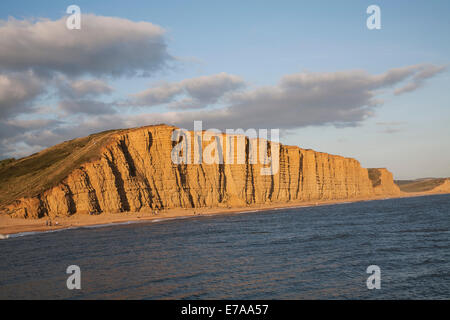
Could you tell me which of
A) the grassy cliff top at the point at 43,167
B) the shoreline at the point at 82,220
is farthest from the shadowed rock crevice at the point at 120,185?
the grassy cliff top at the point at 43,167

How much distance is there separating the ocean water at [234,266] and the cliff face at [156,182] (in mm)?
20956

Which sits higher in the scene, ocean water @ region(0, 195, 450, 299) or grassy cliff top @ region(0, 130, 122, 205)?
grassy cliff top @ region(0, 130, 122, 205)

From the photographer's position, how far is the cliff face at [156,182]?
5528 centimetres

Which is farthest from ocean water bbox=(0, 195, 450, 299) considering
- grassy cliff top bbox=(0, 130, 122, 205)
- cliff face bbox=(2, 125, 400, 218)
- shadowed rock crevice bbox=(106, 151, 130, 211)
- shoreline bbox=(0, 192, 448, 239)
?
Answer: grassy cliff top bbox=(0, 130, 122, 205)

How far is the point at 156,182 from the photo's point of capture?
68.3 meters

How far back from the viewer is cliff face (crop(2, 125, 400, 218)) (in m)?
55.3

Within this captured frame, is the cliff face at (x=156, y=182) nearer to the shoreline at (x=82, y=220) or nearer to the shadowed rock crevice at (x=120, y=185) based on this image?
the shadowed rock crevice at (x=120, y=185)

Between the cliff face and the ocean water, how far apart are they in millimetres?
20956

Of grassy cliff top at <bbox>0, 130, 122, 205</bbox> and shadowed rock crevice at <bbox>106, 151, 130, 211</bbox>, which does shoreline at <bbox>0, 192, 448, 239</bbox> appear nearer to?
shadowed rock crevice at <bbox>106, 151, 130, 211</bbox>

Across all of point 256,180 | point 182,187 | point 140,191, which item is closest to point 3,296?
point 140,191

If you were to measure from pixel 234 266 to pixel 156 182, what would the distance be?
49159 millimetres

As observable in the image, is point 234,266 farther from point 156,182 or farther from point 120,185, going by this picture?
point 156,182

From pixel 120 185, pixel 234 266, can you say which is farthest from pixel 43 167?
pixel 234 266

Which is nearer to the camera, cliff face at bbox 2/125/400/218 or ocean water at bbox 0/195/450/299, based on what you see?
ocean water at bbox 0/195/450/299
